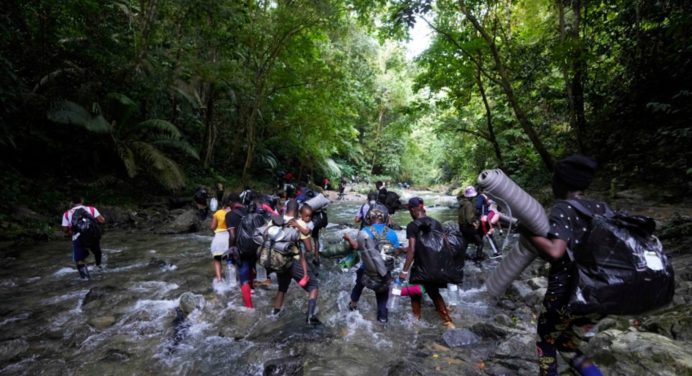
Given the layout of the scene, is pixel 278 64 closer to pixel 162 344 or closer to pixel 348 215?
pixel 348 215

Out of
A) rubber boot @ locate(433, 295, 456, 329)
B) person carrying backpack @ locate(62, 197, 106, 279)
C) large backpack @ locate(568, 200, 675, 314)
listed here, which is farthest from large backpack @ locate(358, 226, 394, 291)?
person carrying backpack @ locate(62, 197, 106, 279)

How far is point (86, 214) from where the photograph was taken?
6.44m

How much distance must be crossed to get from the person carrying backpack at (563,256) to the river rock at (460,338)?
1841 millimetres

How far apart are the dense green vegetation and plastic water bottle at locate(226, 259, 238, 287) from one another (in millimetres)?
6514

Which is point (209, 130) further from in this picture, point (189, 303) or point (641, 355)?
point (641, 355)

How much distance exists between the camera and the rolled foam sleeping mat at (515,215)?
1.99m

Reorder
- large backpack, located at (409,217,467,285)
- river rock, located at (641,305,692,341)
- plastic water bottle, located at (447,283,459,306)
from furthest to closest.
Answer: plastic water bottle, located at (447,283,459,306)
large backpack, located at (409,217,467,285)
river rock, located at (641,305,692,341)

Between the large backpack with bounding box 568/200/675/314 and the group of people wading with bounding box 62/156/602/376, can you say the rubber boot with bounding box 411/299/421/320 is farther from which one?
the large backpack with bounding box 568/200/675/314

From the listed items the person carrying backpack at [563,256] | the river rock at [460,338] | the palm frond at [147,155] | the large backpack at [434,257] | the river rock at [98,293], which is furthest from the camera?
the palm frond at [147,155]

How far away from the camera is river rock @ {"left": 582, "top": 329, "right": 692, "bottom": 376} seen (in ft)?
8.80

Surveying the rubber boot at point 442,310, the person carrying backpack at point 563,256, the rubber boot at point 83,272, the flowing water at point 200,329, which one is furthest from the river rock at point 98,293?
the person carrying backpack at point 563,256

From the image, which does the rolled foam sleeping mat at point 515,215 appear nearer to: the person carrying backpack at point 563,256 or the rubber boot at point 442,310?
the person carrying backpack at point 563,256

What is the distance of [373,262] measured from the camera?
4.55m

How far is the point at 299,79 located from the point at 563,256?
14.5 metres
